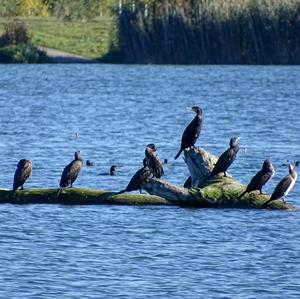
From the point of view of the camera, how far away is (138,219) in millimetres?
26594

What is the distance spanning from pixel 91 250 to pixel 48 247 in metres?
0.70

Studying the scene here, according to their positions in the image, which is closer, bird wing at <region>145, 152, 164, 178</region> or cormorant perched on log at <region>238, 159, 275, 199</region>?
cormorant perched on log at <region>238, 159, 275, 199</region>

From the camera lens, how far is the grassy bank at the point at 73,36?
107438 millimetres

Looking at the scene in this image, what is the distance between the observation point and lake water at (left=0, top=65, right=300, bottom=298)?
21.1 meters

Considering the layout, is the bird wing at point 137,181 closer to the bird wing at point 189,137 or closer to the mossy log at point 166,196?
the mossy log at point 166,196

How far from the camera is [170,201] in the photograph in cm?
2669

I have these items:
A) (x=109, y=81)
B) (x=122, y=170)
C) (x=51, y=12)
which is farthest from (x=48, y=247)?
(x=51, y=12)

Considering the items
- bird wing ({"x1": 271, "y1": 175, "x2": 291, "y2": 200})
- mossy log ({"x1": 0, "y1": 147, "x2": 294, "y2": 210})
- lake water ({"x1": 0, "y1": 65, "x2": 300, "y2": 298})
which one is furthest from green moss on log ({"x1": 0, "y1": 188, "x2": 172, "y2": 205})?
bird wing ({"x1": 271, "y1": 175, "x2": 291, "y2": 200})

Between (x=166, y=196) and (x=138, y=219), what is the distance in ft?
2.15

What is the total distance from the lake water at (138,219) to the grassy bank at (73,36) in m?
33.4

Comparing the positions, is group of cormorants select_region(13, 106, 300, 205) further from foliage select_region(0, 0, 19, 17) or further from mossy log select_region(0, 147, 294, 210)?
foliage select_region(0, 0, 19, 17)

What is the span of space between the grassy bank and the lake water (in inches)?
1314

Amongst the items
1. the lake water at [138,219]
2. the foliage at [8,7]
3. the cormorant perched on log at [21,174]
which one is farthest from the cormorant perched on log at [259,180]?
the foliage at [8,7]

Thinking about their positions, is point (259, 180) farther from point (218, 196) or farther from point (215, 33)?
point (215, 33)
